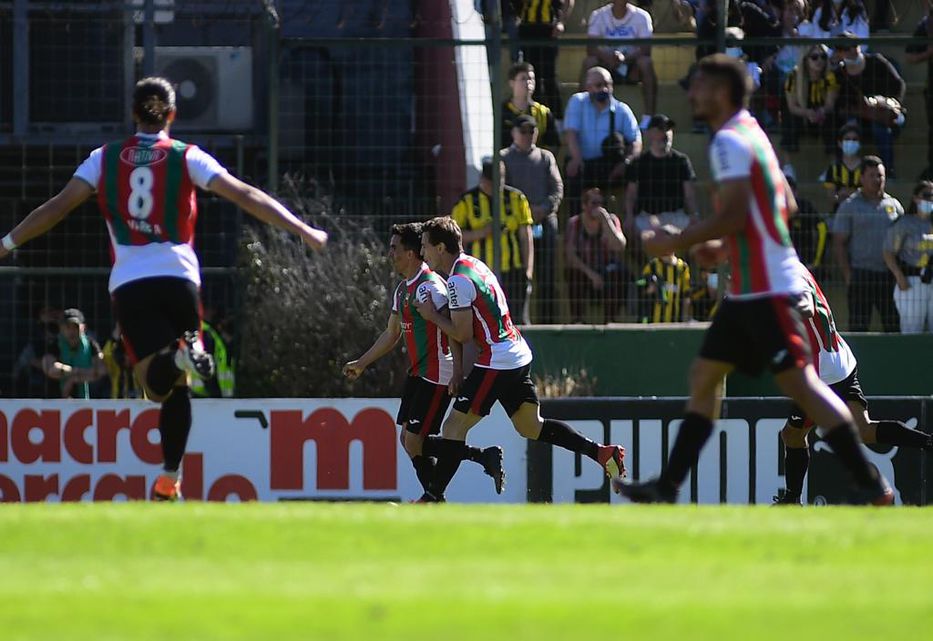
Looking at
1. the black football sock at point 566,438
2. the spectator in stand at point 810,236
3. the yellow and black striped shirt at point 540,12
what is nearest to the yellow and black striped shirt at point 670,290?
the spectator in stand at point 810,236

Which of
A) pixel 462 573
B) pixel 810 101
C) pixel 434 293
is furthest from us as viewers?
pixel 810 101

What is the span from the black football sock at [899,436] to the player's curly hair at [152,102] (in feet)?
16.6

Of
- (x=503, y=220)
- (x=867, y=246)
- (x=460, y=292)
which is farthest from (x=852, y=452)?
(x=867, y=246)

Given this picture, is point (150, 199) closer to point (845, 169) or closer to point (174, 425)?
point (174, 425)

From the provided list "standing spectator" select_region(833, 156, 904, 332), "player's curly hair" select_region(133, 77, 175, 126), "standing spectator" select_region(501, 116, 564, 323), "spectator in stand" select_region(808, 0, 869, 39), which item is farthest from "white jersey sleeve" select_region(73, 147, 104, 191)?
"spectator in stand" select_region(808, 0, 869, 39)

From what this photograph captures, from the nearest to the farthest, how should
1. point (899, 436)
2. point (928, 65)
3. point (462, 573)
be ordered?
point (462, 573)
point (899, 436)
point (928, 65)

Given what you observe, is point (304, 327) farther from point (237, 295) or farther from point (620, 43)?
point (620, 43)

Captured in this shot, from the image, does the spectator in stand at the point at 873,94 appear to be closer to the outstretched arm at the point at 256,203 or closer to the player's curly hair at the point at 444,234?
the player's curly hair at the point at 444,234

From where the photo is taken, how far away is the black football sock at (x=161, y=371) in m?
8.45

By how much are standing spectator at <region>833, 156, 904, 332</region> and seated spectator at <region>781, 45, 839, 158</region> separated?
526mm

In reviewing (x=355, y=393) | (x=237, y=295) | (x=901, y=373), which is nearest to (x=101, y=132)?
(x=237, y=295)

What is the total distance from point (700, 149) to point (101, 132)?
5.73m

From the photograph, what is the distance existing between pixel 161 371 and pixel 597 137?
22.8 feet

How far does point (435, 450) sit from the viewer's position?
11438mm
